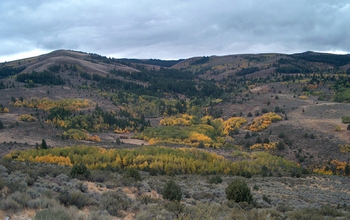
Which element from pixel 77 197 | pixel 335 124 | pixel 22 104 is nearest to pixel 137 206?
pixel 77 197

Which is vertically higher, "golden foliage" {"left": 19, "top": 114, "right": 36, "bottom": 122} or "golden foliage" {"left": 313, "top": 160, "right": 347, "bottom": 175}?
"golden foliage" {"left": 19, "top": 114, "right": 36, "bottom": 122}

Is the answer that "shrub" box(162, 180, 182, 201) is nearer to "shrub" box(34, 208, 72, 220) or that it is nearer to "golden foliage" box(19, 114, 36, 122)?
"shrub" box(34, 208, 72, 220)

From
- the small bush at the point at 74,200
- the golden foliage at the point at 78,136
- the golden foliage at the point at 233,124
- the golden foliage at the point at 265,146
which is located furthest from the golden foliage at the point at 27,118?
the small bush at the point at 74,200

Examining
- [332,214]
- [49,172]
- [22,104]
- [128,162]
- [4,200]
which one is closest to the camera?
[4,200]

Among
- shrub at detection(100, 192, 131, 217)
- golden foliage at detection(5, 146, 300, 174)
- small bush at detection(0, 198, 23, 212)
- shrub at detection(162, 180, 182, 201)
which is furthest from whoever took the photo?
golden foliage at detection(5, 146, 300, 174)

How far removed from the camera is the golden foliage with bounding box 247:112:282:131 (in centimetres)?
5231

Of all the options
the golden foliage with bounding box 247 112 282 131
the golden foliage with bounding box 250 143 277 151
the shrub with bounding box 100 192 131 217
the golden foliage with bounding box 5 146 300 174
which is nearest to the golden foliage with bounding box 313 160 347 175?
the golden foliage with bounding box 5 146 300 174

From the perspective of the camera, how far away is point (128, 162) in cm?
2870

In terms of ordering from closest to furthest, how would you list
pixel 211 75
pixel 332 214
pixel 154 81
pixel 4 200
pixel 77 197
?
1. pixel 4 200
2. pixel 77 197
3. pixel 332 214
4. pixel 154 81
5. pixel 211 75

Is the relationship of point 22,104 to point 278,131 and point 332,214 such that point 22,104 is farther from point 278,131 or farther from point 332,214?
point 332,214

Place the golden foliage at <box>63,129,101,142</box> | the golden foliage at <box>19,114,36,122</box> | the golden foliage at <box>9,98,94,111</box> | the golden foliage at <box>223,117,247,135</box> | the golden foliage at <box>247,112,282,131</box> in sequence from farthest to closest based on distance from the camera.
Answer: the golden foliage at <box>9,98,94,111</box> < the golden foliage at <box>223,117,247,135</box> < the golden foliage at <box>247,112,282,131</box> < the golden foliage at <box>19,114,36,122</box> < the golden foliage at <box>63,129,101,142</box>

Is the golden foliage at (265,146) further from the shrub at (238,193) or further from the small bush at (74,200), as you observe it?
the small bush at (74,200)

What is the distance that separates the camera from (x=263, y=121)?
179 ft

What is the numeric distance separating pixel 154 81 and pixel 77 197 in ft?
371
